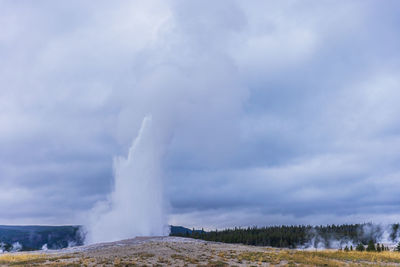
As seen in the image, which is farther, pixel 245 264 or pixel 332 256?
pixel 332 256

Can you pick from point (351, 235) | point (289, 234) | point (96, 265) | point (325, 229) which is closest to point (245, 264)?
point (96, 265)

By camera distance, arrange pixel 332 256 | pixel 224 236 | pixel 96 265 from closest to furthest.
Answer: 1. pixel 96 265
2. pixel 332 256
3. pixel 224 236

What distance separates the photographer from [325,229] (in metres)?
162

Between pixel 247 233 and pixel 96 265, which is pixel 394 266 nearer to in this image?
pixel 96 265

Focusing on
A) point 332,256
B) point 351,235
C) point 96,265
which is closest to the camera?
point 96,265

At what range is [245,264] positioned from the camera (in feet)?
125

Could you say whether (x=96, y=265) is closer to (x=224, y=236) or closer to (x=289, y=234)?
(x=224, y=236)

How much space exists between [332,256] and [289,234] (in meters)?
95.4

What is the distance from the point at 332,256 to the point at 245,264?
51.5 ft

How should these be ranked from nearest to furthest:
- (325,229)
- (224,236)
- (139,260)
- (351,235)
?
(139,260) < (224,236) < (351,235) < (325,229)

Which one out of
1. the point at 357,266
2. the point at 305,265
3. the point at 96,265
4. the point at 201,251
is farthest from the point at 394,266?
the point at 96,265

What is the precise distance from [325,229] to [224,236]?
53.0 meters

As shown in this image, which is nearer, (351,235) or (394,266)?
(394,266)

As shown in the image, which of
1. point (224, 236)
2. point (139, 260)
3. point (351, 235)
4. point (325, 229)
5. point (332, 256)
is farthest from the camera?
point (325, 229)
